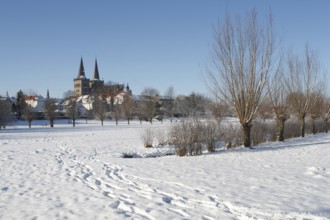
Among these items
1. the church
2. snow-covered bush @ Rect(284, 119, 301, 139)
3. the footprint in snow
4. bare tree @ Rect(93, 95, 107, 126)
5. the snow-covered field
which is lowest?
the snow-covered field

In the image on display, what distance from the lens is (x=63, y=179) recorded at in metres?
10.9

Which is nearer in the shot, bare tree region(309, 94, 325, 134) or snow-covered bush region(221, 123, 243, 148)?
snow-covered bush region(221, 123, 243, 148)

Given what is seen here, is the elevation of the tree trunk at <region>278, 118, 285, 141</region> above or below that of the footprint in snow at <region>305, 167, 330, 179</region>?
above

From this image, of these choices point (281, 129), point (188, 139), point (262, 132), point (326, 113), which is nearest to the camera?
point (188, 139)

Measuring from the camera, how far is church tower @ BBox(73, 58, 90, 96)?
14875 cm

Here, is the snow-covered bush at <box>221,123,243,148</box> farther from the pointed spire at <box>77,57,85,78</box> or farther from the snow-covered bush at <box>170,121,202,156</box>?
the pointed spire at <box>77,57,85,78</box>

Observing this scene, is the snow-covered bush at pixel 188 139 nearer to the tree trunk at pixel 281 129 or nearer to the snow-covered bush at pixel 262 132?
the snow-covered bush at pixel 262 132

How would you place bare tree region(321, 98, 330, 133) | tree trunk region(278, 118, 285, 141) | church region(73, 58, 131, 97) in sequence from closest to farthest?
1. tree trunk region(278, 118, 285, 141)
2. bare tree region(321, 98, 330, 133)
3. church region(73, 58, 131, 97)

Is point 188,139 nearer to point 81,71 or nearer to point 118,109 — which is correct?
point 118,109

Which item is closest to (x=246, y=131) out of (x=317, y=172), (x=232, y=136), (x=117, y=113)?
(x=232, y=136)

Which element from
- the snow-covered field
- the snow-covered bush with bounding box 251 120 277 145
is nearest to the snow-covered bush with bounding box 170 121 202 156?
the snow-covered field

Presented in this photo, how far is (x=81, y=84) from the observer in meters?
149

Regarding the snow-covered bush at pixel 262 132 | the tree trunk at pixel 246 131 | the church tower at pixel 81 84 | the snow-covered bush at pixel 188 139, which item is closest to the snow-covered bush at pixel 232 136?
the tree trunk at pixel 246 131

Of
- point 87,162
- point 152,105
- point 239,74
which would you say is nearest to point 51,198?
point 87,162
